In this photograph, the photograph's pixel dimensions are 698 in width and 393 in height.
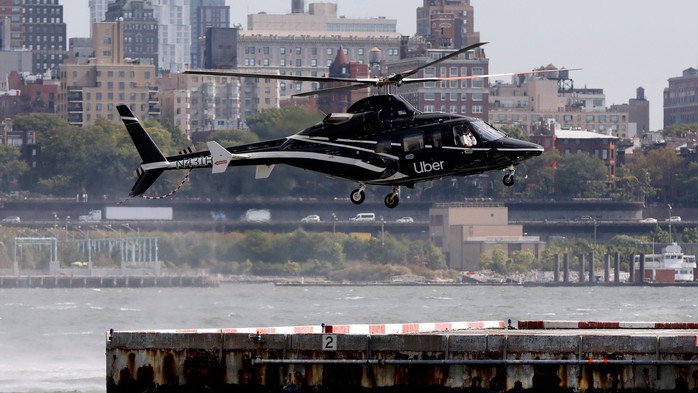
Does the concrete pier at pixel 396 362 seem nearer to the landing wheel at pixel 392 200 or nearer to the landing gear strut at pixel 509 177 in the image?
the landing wheel at pixel 392 200

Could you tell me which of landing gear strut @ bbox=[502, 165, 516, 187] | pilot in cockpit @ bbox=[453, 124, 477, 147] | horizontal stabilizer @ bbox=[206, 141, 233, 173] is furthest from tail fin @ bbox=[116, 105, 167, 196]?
landing gear strut @ bbox=[502, 165, 516, 187]

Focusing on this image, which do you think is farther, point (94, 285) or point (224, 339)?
point (94, 285)

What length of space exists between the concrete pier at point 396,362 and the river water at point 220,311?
79.9ft

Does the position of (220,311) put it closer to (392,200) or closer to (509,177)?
(392,200)

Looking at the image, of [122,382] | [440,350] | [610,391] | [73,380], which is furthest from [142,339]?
[73,380]

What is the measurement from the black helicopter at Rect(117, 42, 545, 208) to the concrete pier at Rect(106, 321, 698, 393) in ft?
30.5

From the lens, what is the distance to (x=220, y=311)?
5379 inches

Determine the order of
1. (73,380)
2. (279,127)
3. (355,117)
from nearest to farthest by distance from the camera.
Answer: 1. (355,117)
2. (73,380)
3. (279,127)

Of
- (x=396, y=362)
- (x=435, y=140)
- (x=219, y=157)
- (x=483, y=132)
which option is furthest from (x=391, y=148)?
(x=396, y=362)

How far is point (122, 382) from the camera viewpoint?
3891 centimetres

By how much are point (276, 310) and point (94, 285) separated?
6432 cm

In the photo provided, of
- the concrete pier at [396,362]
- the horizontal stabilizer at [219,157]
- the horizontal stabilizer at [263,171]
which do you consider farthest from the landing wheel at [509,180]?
the concrete pier at [396,362]

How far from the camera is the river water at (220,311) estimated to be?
79062 millimetres

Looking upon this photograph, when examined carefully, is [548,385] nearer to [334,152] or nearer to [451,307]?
[334,152]
